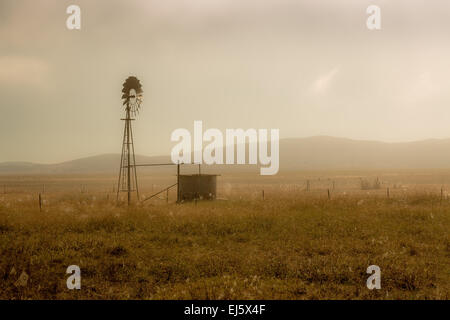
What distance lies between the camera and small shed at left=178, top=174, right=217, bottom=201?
25750 millimetres

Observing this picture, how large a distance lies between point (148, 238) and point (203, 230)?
84.2 inches

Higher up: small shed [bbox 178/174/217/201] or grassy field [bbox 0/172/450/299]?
small shed [bbox 178/174/217/201]

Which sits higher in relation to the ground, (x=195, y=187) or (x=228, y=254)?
(x=195, y=187)

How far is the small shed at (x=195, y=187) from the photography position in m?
25.8

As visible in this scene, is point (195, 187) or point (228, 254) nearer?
point (228, 254)

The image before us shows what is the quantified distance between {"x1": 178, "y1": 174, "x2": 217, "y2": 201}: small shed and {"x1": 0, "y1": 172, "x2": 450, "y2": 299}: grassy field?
865cm

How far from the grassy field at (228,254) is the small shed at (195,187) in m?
8.65

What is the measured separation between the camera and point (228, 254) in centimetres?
1131

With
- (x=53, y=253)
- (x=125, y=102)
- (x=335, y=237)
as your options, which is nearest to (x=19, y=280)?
(x=53, y=253)

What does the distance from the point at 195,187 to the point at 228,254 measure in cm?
1469

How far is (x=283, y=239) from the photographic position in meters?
13.1

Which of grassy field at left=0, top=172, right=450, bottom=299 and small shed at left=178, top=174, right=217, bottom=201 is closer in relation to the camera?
grassy field at left=0, top=172, right=450, bottom=299

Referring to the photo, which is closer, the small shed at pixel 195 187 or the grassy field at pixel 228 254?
the grassy field at pixel 228 254

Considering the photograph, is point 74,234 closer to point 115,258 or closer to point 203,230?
point 115,258
